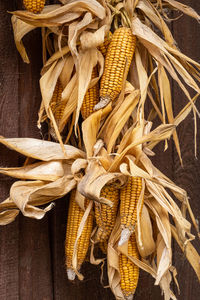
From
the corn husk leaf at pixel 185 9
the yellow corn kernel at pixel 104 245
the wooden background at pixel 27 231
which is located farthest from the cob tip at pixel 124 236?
the corn husk leaf at pixel 185 9

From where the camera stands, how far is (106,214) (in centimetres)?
104

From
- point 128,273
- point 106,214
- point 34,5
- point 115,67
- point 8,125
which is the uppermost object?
point 34,5

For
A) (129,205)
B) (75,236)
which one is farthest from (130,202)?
(75,236)

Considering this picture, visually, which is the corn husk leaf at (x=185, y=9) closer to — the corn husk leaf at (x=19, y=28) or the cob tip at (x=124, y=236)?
the corn husk leaf at (x=19, y=28)

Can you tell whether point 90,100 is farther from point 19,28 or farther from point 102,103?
point 19,28

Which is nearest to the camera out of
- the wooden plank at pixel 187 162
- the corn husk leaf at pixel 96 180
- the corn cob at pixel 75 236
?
the corn husk leaf at pixel 96 180

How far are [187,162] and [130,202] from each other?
45cm

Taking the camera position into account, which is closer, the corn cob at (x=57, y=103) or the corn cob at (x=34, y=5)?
the corn cob at (x=34, y=5)

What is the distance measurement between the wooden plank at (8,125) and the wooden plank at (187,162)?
1.62ft

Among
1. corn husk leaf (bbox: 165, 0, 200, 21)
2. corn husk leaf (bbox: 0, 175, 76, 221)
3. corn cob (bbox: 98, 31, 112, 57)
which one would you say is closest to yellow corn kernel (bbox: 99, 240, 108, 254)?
corn husk leaf (bbox: 0, 175, 76, 221)

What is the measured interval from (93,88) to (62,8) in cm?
18

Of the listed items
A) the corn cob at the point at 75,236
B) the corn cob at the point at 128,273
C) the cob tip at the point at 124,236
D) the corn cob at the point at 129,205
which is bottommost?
the corn cob at the point at 128,273

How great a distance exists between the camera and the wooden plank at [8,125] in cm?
108

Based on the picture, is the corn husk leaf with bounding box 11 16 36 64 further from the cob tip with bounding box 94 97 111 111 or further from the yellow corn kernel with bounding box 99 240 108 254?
the yellow corn kernel with bounding box 99 240 108 254
